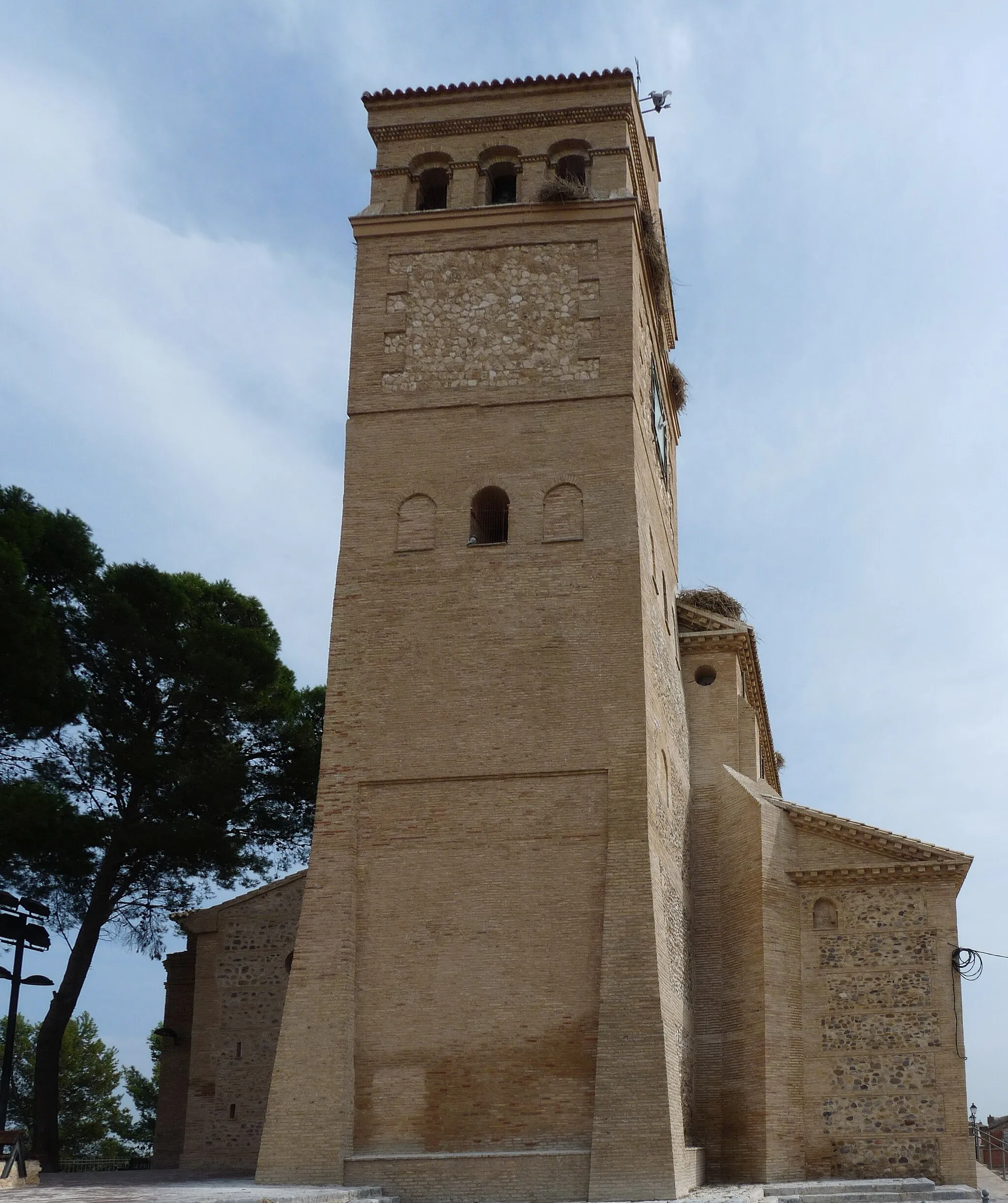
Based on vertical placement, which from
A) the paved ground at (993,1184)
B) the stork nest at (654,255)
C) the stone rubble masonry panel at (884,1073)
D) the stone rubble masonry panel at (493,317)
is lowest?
the paved ground at (993,1184)

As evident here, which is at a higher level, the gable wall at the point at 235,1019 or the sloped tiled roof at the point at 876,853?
the sloped tiled roof at the point at 876,853

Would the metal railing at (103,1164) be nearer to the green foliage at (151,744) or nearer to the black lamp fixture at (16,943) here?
the green foliage at (151,744)

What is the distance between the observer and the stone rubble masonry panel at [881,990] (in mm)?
15641

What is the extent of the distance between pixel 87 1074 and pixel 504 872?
26112mm

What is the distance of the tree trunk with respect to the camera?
19.2 meters

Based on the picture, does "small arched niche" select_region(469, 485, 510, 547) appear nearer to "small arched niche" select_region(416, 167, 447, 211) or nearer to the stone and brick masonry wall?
"small arched niche" select_region(416, 167, 447, 211)

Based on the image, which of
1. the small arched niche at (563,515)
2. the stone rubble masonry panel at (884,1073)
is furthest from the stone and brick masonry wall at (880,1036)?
the small arched niche at (563,515)

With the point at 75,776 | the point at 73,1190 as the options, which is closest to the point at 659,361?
the point at 75,776

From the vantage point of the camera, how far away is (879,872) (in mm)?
16234

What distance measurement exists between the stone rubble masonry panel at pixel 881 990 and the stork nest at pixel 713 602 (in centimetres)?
620

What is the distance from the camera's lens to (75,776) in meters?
21.4

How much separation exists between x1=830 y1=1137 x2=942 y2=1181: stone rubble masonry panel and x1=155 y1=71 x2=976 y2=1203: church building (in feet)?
0.12

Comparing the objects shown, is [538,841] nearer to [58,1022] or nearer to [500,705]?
[500,705]

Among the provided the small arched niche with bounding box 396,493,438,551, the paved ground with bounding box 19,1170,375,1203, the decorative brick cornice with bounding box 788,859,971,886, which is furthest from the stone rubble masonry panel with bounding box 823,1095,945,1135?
the small arched niche with bounding box 396,493,438,551
